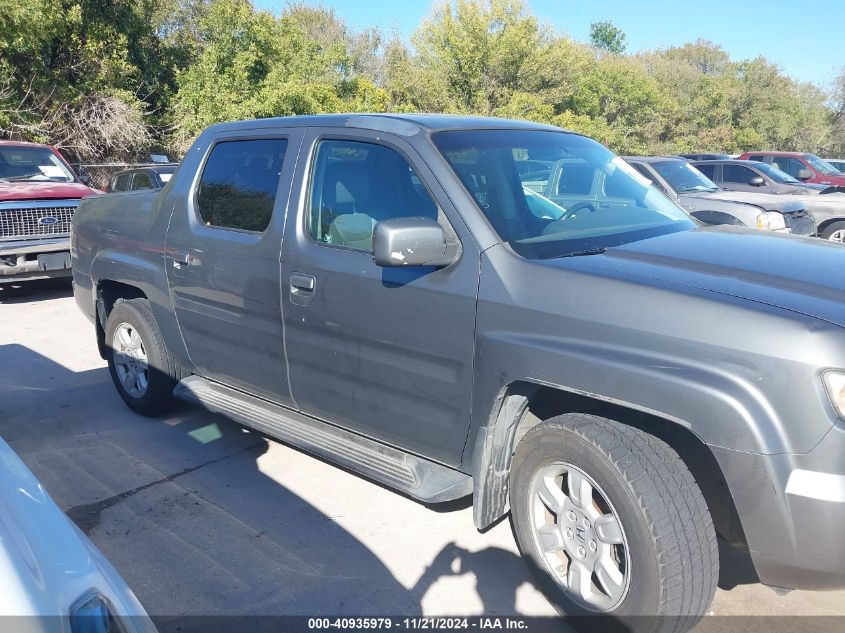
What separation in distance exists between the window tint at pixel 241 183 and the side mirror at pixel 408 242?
45.1 inches

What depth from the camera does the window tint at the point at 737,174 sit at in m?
13.1

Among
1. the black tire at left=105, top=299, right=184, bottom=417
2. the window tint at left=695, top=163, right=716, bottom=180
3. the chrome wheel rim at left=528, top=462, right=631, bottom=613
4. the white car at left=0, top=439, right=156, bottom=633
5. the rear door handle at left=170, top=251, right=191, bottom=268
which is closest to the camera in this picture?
the white car at left=0, top=439, right=156, bottom=633

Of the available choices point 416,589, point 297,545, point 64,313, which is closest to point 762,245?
point 416,589

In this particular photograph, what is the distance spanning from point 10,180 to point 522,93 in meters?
22.3

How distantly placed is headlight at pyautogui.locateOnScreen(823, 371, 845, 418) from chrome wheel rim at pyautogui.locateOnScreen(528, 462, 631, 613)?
82 centimetres

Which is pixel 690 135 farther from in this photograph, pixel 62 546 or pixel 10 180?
pixel 62 546

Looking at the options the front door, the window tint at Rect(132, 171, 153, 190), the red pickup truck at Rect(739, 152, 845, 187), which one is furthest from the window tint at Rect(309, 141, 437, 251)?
the red pickup truck at Rect(739, 152, 845, 187)

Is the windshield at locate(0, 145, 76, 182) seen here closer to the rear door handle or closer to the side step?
the rear door handle

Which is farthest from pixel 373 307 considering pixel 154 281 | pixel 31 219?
pixel 31 219

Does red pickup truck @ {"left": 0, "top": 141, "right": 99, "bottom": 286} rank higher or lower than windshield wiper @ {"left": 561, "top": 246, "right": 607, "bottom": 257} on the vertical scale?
lower

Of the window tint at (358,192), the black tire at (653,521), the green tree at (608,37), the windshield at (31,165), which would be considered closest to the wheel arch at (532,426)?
the black tire at (653,521)

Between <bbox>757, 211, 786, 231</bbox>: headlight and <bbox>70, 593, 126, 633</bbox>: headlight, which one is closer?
<bbox>70, 593, 126, 633</bbox>: headlight

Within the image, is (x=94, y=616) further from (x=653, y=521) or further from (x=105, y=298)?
(x=105, y=298)

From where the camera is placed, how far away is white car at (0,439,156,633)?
1498mm
